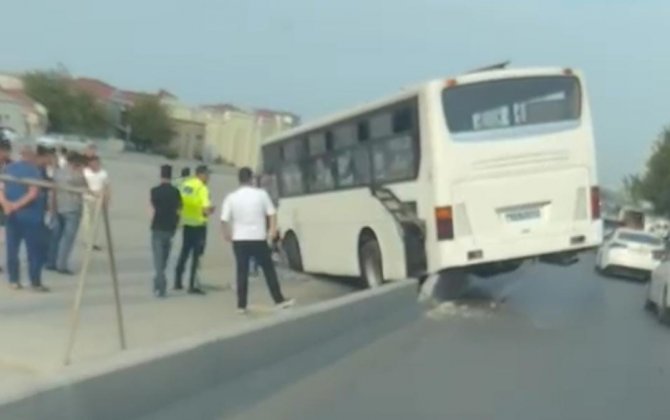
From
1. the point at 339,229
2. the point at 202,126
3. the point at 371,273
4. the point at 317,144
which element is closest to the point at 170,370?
the point at 371,273

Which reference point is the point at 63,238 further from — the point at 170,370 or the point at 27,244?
the point at 170,370

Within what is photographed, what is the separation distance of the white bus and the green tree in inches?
3335

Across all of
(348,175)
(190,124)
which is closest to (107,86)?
(190,124)

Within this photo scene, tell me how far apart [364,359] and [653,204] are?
9823 centimetres

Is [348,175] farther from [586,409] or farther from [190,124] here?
[190,124]

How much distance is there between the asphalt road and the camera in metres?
10.3

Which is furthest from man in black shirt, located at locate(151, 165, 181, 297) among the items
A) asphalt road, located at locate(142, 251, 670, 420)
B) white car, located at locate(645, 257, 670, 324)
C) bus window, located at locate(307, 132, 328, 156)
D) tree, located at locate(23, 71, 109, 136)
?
tree, located at locate(23, 71, 109, 136)

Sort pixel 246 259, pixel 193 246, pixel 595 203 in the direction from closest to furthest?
pixel 246 259 < pixel 193 246 < pixel 595 203

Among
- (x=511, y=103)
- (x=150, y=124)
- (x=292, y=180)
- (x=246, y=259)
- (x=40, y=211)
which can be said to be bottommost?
(x=246, y=259)

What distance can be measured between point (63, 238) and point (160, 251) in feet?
6.48

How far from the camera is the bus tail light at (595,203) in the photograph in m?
21.0

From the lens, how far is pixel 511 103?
2067 centimetres

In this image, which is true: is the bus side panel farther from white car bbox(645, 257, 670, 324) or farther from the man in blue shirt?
the man in blue shirt

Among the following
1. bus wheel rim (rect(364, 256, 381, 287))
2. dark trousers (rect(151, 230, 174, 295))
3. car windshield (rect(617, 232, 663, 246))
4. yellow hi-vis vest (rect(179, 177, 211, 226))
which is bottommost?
car windshield (rect(617, 232, 663, 246))
